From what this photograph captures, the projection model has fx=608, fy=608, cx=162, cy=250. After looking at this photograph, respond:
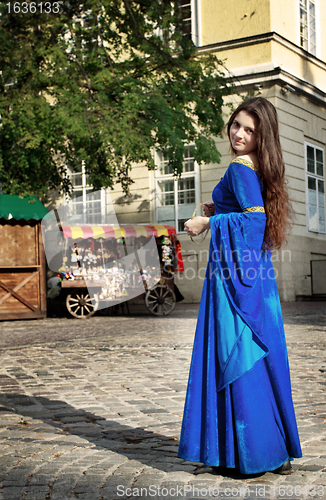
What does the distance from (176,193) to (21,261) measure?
7062 mm

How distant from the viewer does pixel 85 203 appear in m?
21.6

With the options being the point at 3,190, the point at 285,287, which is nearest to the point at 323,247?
the point at 285,287

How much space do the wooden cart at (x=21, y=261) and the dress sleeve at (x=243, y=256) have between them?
11.6 metres

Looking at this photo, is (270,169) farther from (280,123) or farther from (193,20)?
(193,20)

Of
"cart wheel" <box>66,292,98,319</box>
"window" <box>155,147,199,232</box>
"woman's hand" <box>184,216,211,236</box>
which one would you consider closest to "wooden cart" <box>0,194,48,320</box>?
"cart wheel" <box>66,292,98,319</box>

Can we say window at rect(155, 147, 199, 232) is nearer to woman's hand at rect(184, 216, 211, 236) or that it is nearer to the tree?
the tree

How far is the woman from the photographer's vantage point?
274 cm

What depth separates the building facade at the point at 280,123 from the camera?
59.5 ft

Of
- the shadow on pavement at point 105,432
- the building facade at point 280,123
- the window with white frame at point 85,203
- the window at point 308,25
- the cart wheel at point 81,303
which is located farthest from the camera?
the window with white frame at point 85,203

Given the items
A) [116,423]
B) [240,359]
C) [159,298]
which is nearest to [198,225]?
[240,359]

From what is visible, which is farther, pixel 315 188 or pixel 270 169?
pixel 315 188

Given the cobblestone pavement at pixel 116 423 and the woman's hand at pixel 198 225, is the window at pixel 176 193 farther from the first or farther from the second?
the woman's hand at pixel 198 225

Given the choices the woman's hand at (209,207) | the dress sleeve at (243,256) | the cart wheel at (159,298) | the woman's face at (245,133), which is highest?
the woman's face at (245,133)

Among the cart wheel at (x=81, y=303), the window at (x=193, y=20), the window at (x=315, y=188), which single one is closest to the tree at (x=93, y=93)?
the cart wheel at (x=81, y=303)
